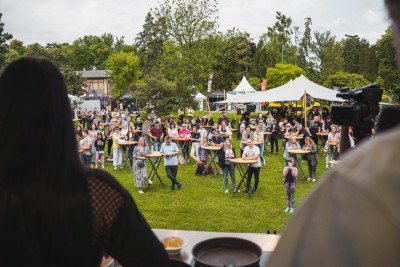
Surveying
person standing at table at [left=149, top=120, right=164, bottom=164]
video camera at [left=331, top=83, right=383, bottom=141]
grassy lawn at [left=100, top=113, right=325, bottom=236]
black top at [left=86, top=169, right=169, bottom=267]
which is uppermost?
video camera at [left=331, top=83, right=383, bottom=141]

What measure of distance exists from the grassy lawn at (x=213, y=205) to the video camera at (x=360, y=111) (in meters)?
5.83

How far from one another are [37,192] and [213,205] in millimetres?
9609

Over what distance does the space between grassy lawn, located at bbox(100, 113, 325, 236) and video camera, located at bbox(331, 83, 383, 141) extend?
19.1ft

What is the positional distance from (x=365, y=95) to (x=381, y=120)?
0.58 metres

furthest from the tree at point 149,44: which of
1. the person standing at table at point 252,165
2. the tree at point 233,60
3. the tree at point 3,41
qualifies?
the person standing at table at point 252,165

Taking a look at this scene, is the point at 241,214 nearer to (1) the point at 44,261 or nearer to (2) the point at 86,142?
(2) the point at 86,142

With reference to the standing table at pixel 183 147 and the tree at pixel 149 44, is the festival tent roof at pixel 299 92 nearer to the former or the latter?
the standing table at pixel 183 147

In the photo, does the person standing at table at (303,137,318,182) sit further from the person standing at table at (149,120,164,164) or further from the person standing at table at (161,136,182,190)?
the person standing at table at (149,120,164,164)

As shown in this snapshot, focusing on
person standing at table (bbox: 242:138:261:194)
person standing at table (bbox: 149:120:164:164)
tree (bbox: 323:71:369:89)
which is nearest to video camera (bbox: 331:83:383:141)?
person standing at table (bbox: 242:138:261:194)

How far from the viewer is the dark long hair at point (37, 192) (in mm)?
1066

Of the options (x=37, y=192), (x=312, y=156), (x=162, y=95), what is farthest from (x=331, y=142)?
(x=37, y=192)

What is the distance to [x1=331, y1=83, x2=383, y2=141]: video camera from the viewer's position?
2098 mm

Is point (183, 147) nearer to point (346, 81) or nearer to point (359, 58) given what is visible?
point (346, 81)

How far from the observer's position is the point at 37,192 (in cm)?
107
